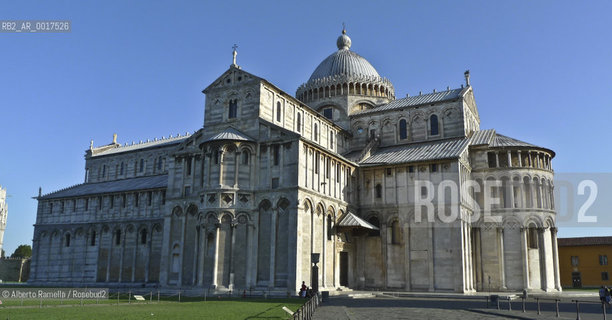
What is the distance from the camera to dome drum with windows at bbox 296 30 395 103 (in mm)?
53844

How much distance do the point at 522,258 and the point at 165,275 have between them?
2915 cm

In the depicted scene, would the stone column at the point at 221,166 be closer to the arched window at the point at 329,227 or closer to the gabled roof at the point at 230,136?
the gabled roof at the point at 230,136

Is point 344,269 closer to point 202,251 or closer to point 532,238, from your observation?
point 202,251

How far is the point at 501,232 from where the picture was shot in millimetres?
43562

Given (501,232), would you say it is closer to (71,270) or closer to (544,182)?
(544,182)

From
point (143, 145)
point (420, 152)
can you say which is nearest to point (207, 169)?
point (420, 152)

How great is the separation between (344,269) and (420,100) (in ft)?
62.0

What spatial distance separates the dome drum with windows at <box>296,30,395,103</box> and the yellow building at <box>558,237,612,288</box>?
36.9 m

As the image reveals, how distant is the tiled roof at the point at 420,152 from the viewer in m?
43.2

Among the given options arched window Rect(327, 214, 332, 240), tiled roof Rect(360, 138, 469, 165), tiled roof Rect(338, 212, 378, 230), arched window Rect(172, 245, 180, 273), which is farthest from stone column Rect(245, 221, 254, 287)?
tiled roof Rect(360, 138, 469, 165)

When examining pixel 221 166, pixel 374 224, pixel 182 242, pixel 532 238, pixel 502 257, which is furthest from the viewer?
pixel 532 238

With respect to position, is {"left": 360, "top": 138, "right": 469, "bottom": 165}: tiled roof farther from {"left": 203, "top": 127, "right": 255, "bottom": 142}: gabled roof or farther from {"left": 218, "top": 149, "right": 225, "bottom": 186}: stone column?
{"left": 218, "top": 149, "right": 225, "bottom": 186}: stone column

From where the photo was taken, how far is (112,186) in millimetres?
60656

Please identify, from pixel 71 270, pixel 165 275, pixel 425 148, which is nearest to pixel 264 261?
pixel 165 275
